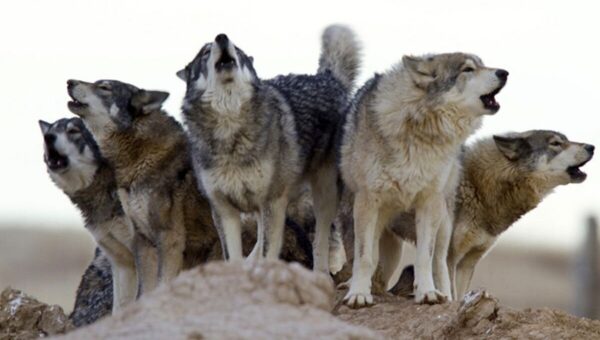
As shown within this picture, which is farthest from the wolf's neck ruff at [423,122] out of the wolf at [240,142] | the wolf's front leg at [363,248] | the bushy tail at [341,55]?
the bushy tail at [341,55]

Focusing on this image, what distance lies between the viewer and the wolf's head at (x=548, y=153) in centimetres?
1254

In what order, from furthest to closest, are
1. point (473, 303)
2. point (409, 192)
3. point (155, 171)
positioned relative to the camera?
point (155, 171) → point (409, 192) → point (473, 303)

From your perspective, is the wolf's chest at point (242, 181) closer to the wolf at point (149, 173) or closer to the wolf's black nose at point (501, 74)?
the wolf at point (149, 173)

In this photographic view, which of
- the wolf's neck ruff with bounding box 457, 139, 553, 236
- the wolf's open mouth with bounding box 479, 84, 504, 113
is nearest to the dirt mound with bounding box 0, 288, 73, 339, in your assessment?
A: the wolf's neck ruff with bounding box 457, 139, 553, 236

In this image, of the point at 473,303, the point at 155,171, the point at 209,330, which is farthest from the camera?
the point at 155,171

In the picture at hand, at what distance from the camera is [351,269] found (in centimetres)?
1216

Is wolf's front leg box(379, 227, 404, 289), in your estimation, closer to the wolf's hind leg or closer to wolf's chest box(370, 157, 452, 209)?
the wolf's hind leg

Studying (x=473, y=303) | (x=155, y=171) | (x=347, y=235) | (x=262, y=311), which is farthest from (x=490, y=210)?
(x=262, y=311)

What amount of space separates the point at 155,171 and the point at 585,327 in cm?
409

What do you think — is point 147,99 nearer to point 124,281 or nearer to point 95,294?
point 124,281

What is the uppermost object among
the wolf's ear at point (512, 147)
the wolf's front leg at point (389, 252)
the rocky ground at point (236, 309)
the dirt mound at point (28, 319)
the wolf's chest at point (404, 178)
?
the wolf's ear at point (512, 147)

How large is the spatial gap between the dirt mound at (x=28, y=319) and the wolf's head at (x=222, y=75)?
2.43m

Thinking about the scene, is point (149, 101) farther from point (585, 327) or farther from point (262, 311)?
point (262, 311)

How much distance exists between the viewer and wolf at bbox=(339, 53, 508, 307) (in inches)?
436
